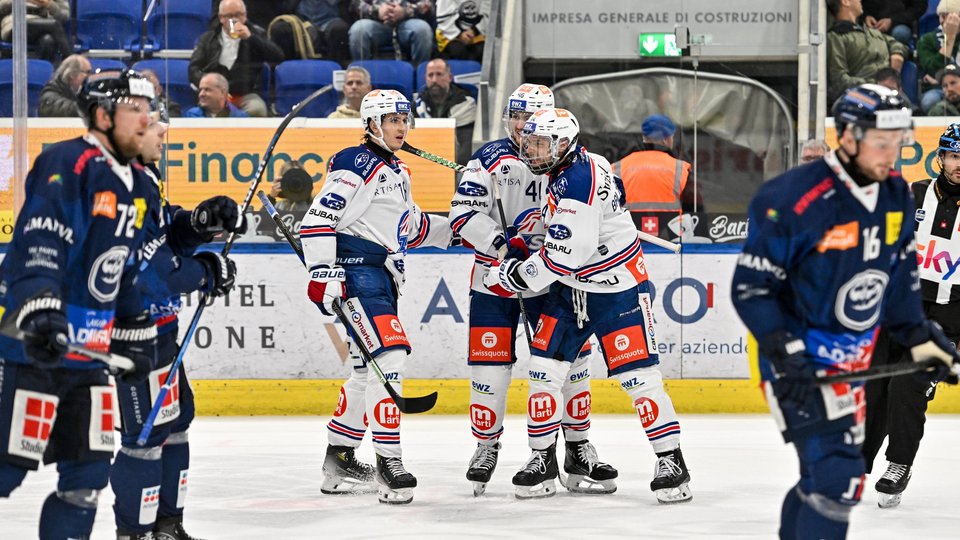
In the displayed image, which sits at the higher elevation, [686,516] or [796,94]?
[796,94]

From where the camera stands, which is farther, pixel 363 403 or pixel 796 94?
pixel 796 94

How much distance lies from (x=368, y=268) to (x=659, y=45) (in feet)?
9.77

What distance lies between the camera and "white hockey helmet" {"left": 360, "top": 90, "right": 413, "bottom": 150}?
5.07 m

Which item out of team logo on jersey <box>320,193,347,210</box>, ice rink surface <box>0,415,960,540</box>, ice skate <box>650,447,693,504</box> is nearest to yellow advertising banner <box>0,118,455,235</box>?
ice rink surface <box>0,415,960,540</box>

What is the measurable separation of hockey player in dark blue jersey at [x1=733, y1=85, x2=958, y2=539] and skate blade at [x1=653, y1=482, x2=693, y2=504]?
1615mm

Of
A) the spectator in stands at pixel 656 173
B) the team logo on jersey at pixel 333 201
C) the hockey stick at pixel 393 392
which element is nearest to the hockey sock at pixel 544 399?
the hockey stick at pixel 393 392

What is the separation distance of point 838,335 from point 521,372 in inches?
156

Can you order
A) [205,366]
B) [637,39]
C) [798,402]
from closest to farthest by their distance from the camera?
[798,402] < [205,366] < [637,39]

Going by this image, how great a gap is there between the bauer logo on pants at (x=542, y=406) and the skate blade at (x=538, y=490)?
0.24 meters

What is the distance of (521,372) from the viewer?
7.10 metres

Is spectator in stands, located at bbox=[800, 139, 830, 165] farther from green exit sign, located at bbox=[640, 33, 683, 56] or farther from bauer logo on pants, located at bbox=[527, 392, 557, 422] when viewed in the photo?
bauer logo on pants, located at bbox=[527, 392, 557, 422]

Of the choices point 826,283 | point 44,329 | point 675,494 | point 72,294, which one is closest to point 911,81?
point 675,494

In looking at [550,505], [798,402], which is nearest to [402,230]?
[550,505]

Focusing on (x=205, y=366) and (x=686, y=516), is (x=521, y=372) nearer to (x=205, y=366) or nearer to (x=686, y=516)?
(x=205, y=366)
